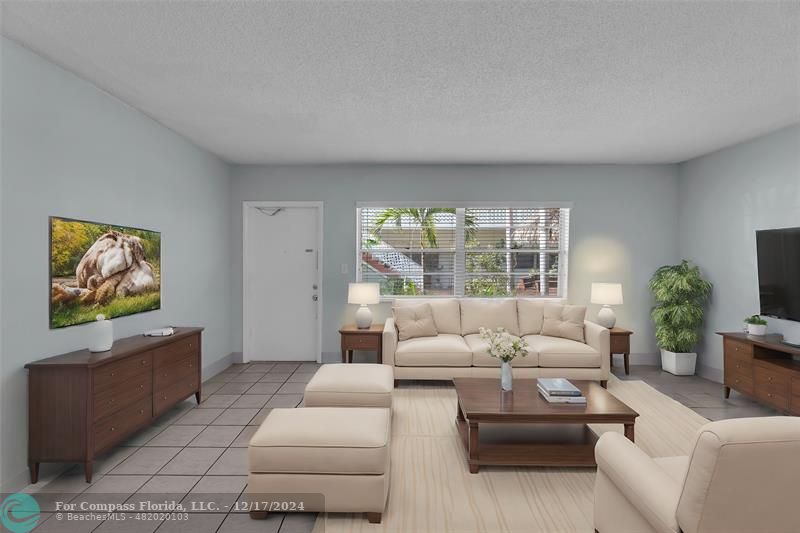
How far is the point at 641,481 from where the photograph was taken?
1565 millimetres

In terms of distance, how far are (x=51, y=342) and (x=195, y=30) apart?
2.12 metres

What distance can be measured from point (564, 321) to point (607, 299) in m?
0.64

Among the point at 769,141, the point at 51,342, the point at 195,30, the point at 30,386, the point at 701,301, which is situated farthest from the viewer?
the point at 701,301

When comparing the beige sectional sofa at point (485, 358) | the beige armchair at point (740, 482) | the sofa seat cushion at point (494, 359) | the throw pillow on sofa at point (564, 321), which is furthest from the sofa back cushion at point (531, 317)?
the beige armchair at point (740, 482)

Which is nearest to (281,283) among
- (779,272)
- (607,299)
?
(607,299)

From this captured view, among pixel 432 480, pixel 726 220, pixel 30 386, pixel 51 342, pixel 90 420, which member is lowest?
pixel 432 480

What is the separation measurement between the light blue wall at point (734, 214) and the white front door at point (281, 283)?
4.78 metres

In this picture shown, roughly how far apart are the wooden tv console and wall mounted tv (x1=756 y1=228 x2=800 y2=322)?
12.4 inches

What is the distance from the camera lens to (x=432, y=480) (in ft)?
8.36

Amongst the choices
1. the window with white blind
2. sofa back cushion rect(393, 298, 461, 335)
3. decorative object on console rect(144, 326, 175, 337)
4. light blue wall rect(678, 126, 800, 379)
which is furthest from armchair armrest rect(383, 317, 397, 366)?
light blue wall rect(678, 126, 800, 379)

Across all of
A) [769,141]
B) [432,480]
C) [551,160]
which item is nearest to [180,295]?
[432,480]

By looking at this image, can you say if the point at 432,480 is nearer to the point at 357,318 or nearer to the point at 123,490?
the point at 123,490

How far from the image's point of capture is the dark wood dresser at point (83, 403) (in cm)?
242

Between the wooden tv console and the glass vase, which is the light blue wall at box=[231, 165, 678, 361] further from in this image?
the glass vase
